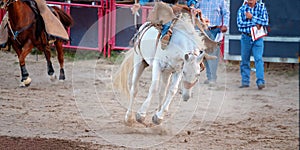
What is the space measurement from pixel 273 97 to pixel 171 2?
3510mm

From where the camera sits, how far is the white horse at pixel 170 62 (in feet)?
21.7

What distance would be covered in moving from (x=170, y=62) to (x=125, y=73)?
1088 mm

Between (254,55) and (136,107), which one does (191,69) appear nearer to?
(136,107)

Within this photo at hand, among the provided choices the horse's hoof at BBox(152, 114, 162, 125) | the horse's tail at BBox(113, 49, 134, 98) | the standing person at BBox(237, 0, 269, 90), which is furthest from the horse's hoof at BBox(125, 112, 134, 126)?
the standing person at BBox(237, 0, 269, 90)

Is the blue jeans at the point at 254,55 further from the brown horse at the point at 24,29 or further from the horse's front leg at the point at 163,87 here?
the horse's front leg at the point at 163,87

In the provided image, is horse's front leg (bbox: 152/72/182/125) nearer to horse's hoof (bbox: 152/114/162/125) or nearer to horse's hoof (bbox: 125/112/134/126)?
horse's hoof (bbox: 152/114/162/125)

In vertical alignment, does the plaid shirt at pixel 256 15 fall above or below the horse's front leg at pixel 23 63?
above

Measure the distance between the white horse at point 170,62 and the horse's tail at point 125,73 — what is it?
0.35 meters

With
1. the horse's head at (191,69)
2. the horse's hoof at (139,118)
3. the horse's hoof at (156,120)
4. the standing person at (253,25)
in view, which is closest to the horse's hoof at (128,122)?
the horse's hoof at (139,118)

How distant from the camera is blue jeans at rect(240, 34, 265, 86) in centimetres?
1067

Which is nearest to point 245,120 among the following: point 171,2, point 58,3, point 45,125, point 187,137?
point 187,137

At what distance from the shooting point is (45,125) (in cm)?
745

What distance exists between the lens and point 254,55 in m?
10.8

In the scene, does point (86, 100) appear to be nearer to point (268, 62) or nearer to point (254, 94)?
point (254, 94)
